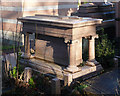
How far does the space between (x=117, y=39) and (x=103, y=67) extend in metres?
4.12

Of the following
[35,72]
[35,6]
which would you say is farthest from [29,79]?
[35,6]

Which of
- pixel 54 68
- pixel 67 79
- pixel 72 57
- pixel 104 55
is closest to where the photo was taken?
pixel 67 79

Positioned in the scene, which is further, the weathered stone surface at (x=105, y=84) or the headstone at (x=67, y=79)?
the headstone at (x=67, y=79)

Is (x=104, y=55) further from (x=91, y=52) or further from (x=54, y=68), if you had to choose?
(x=54, y=68)

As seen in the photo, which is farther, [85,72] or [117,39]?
[117,39]

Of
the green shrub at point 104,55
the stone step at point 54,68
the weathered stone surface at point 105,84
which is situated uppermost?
the green shrub at point 104,55

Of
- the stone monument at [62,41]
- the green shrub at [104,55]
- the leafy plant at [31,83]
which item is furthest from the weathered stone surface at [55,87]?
the green shrub at [104,55]

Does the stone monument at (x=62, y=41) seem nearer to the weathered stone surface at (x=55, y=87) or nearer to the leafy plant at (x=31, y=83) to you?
the leafy plant at (x=31, y=83)

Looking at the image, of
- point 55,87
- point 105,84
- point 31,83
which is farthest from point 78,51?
point 55,87

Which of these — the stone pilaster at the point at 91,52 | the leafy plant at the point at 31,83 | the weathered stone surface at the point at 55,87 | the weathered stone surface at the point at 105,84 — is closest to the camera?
the weathered stone surface at the point at 55,87

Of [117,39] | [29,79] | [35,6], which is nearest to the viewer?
[29,79]

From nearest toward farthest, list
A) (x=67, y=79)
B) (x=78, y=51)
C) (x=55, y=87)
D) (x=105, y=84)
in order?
(x=55, y=87) < (x=105, y=84) < (x=67, y=79) < (x=78, y=51)

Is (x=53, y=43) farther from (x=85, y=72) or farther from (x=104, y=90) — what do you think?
(x=104, y=90)

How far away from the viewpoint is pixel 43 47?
1127cm
